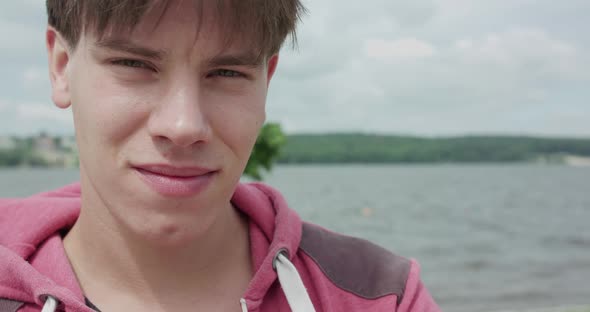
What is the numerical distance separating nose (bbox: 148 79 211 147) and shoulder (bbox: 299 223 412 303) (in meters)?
0.69

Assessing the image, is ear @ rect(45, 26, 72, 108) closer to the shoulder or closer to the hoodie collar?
the hoodie collar

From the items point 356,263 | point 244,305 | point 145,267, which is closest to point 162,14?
point 145,267

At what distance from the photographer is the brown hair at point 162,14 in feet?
5.72

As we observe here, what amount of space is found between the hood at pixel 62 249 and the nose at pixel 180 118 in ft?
Result: 1.87

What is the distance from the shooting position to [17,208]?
7.29 feet

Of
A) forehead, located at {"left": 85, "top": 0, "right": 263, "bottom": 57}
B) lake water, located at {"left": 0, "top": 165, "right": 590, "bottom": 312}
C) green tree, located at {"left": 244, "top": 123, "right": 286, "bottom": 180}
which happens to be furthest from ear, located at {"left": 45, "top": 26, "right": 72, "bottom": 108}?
lake water, located at {"left": 0, "top": 165, "right": 590, "bottom": 312}

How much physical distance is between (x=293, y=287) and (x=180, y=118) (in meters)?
0.71

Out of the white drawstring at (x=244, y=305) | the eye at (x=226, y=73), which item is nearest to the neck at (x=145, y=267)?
the white drawstring at (x=244, y=305)

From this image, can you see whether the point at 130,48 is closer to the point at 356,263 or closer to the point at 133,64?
the point at 133,64

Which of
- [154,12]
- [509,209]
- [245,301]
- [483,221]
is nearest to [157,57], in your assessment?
[154,12]

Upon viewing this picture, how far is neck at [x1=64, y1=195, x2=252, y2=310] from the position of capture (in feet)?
6.59

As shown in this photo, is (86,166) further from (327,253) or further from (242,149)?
(327,253)

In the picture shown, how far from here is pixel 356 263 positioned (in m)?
2.19

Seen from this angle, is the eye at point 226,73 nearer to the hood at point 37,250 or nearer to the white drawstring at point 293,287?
the white drawstring at point 293,287
